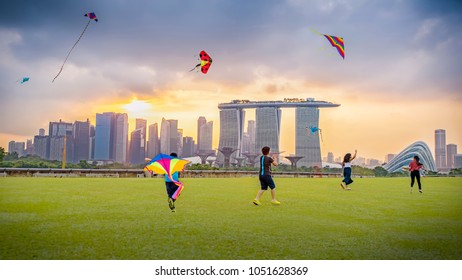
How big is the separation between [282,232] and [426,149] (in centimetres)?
10493

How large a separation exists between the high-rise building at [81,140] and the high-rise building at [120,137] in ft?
23.9

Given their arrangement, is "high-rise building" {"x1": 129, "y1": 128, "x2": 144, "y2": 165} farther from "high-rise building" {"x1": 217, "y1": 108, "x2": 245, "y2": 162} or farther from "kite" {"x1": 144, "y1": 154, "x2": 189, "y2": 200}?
"high-rise building" {"x1": 217, "y1": 108, "x2": 245, "y2": 162}

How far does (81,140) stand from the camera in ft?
245

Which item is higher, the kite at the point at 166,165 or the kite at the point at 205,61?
the kite at the point at 205,61

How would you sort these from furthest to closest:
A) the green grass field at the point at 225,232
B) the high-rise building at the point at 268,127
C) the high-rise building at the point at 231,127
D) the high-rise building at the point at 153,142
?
the high-rise building at the point at 231,127
the high-rise building at the point at 268,127
the high-rise building at the point at 153,142
the green grass field at the point at 225,232

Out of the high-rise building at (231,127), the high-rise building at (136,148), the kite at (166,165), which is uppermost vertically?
the high-rise building at (231,127)

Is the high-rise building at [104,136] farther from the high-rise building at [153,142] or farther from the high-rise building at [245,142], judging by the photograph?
the high-rise building at [245,142]

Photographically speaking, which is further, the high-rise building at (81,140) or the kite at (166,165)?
the high-rise building at (81,140)

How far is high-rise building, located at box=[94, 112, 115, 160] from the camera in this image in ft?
226

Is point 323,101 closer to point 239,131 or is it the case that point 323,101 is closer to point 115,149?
point 239,131

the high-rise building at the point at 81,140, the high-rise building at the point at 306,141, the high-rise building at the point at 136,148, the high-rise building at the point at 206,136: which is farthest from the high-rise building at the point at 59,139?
the high-rise building at the point at 306,141

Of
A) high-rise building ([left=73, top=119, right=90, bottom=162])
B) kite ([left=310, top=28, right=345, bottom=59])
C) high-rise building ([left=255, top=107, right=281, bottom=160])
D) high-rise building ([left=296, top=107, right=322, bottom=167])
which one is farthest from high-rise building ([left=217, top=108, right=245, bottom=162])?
kite ([left=310, top=28, right=345, bottom=59])

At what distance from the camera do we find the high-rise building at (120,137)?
6731cm

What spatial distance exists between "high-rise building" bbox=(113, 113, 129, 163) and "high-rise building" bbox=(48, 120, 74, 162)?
10.0 m
